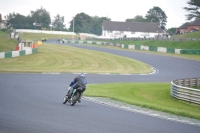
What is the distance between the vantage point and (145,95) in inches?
904

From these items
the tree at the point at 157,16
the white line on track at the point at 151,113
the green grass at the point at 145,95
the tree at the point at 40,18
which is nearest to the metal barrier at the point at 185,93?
the green grass at the point at 145,95

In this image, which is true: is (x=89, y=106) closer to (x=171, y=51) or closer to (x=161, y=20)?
(x=171, y=51)

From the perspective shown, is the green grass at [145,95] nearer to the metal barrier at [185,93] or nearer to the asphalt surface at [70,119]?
the metal barrier at [185,93]

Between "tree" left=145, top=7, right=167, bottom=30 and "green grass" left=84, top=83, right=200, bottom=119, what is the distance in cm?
14736

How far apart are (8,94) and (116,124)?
8461 mm

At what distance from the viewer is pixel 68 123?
40.1 ft

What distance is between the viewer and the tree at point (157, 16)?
6762 inches

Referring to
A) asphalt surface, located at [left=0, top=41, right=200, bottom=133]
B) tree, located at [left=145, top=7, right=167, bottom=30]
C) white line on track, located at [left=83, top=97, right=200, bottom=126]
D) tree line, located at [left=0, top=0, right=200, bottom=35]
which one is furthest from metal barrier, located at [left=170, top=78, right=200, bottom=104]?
tree, located at [left=145, top=7, right=167, bottom=30]

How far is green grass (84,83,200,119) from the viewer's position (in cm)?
1858

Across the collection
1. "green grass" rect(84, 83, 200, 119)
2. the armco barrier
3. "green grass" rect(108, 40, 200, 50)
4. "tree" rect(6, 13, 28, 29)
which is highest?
"tree" rect(6, 13, 28, 29)

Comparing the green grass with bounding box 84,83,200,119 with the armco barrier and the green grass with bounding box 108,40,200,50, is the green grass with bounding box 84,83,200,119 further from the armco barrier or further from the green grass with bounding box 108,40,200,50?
the green grass with bounding box 108,40,200,50

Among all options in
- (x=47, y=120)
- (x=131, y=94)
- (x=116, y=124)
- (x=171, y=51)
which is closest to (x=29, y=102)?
(x=47, y=120)

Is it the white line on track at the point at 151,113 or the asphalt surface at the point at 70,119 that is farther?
the white line on track at the point at 151,113

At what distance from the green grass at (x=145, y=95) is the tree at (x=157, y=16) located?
5802 inches
